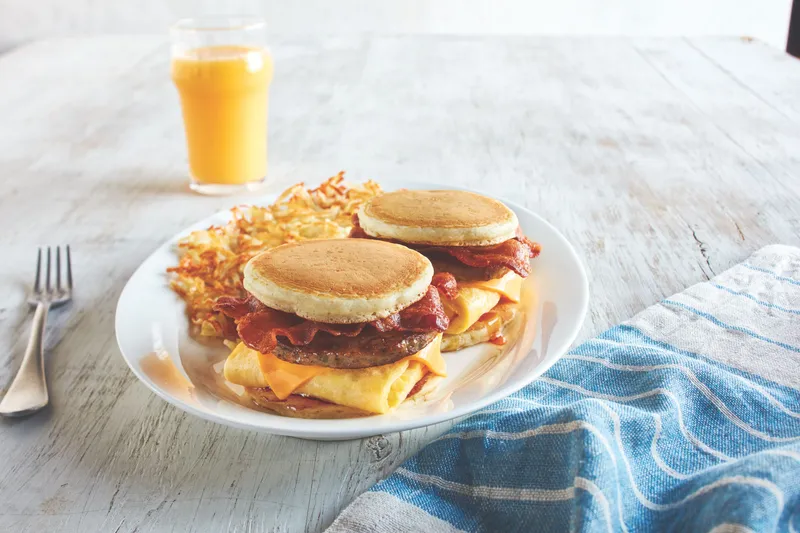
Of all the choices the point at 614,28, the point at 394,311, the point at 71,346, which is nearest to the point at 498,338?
the point at 394,311

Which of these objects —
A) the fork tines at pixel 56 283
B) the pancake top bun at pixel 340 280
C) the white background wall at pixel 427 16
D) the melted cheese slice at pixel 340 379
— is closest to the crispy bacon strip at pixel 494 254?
the pancake top bun at pixel 340 280

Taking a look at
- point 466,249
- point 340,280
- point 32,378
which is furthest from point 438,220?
point 32,378

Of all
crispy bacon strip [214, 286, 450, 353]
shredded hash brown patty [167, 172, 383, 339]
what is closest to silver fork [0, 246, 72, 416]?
shredded hash brown patty [167, 172, 383, 339]

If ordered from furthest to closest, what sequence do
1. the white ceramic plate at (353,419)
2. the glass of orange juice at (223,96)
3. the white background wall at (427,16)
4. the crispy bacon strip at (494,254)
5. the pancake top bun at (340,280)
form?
the white background wall at (427,16) < the glass of orange juice at (223,96) < the crispy bacon strip at (494,254) < the pancake top bun at (340,280) < the white ceramic plate at (353,419)

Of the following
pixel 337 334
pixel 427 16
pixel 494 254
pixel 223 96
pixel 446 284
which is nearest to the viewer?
pixel 337 334

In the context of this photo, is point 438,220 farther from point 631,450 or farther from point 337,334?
point 631,450

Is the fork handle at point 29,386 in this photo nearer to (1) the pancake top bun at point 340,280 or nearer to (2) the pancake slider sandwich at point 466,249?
(1) the pancake top bun at point 340,280
